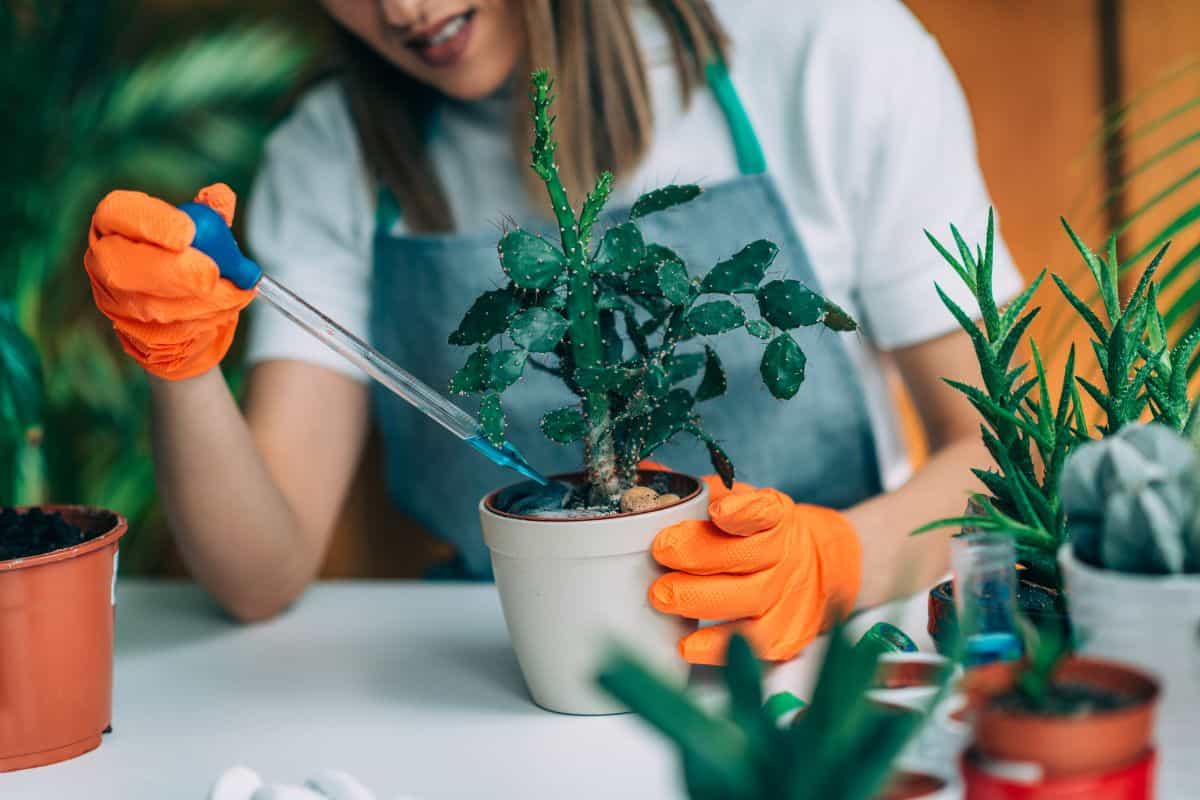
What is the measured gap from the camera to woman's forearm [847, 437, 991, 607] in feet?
3.02

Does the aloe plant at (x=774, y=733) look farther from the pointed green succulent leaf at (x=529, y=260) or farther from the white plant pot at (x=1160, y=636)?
the pointed green succulent leaf at (x=529, y=260)

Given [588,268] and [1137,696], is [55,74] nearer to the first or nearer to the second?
[588,268]

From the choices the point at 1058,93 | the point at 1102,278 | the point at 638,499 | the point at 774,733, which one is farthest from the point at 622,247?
the point at 1058,93

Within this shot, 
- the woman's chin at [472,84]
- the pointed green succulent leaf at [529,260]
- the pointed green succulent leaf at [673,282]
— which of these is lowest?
the pointed green succulent leaf at [673,282]

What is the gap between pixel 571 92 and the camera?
1227 mm

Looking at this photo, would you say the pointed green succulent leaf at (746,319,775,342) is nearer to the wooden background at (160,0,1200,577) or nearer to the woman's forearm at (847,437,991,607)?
the woman's forearm at (847,437,991,607)

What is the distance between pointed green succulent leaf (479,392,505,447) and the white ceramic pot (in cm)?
5

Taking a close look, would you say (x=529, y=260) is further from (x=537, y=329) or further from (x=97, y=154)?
(x=97, y=154)

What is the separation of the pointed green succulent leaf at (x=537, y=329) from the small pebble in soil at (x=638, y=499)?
11 centimetres

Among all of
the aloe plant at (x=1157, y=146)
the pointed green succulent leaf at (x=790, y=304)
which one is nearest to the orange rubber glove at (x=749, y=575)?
the pointed green succulent leaf at (x=790, y=304)

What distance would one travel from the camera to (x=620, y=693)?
35 cm

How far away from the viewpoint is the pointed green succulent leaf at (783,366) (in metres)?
0.71

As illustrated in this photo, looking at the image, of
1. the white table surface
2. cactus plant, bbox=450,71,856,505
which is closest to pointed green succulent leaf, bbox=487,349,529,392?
cactus plant, bbox=450,71,856,505

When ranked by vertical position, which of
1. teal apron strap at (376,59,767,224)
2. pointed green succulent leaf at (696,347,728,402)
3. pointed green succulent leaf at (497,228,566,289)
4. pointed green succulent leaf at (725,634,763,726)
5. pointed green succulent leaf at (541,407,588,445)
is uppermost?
teal apron strap at (376,59,767,224)
